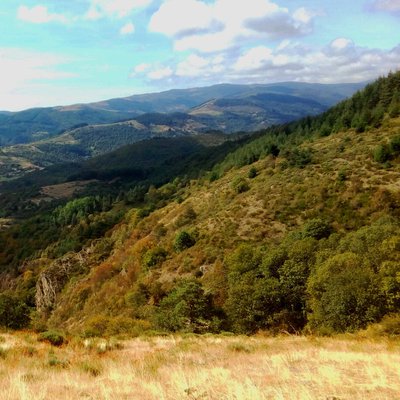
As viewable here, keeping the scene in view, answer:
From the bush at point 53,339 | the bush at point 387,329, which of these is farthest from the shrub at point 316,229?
the bush at point 53,339

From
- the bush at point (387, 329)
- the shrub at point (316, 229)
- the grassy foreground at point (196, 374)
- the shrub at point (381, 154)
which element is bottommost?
the shrub at point (316, 229)

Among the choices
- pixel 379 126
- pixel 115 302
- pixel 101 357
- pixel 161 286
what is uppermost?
pixel 379 126

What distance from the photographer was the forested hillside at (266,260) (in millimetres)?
34344

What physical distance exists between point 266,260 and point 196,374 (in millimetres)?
33113

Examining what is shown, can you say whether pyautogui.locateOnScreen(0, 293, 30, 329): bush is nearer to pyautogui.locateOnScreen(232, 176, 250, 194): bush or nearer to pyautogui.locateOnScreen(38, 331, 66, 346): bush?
pyautogui.locateOnScreen(38, 331, 66, 346): bush

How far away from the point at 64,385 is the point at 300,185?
68412mm

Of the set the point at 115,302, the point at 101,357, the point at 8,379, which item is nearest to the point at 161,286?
the point at 115,302

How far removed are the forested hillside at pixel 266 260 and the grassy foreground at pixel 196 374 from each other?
1128cm

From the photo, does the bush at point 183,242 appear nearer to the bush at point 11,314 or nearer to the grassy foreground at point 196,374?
the bush at point 11,314

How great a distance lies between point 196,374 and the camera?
11.6 meters

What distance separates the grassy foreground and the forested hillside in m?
11.3

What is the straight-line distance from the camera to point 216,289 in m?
48.6

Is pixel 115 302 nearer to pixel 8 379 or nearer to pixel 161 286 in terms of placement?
pixel 161 286

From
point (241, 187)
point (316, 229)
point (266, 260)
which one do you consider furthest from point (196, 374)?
point (241, 187)
